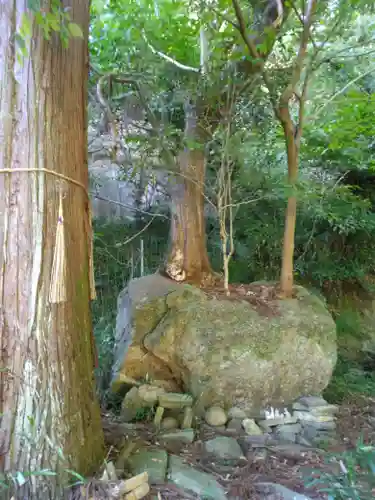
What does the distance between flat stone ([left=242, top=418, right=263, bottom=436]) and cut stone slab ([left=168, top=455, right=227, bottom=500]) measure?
0.77 m

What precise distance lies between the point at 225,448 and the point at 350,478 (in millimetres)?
936

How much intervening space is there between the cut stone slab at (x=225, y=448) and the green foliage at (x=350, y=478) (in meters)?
0.50

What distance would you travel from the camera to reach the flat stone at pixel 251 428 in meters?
3.09

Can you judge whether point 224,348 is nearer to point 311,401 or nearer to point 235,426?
point 235,426

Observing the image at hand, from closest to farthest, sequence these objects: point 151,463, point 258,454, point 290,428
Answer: point 151,463 → point 258,454 → point 290,428

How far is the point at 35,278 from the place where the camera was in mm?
1894

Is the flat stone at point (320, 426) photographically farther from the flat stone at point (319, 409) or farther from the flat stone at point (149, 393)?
the flat stone at point (149, 393)

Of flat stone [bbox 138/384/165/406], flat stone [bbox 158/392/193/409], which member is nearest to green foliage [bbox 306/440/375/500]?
flat stone [bbox 158/392/193/409]

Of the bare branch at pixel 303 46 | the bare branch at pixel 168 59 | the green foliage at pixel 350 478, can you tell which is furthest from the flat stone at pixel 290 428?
the bare branch at pixel 168 59

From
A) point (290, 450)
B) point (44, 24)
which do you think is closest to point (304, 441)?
point (290, 450)

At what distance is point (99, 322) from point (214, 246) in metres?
1.73

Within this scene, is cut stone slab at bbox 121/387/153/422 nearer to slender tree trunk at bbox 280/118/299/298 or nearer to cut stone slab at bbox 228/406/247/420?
cut stone slab at bbox 228/406/247/420

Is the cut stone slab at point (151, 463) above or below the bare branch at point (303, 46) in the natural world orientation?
below

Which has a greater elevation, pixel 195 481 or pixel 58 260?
pixel 58 260
